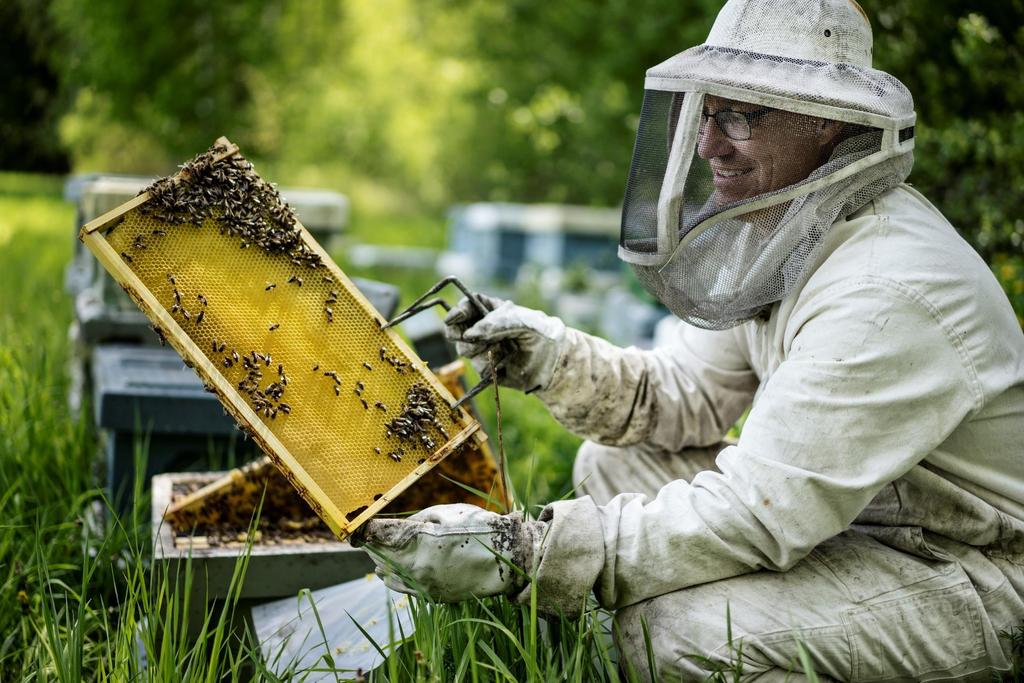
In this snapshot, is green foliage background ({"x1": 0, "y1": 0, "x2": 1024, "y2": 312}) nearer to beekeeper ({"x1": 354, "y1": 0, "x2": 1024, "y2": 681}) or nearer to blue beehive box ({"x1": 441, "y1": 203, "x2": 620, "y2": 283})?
blue beehive box ({"x1": 441, "y1": 203, "x2": 620, "y2": 283})

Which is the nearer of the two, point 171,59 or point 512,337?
point 512,337

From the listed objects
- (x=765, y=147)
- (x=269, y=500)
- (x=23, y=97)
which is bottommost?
(x=23, y=97)

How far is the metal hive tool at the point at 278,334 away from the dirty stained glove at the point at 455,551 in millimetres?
161

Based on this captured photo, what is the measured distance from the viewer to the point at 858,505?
7.36 ft

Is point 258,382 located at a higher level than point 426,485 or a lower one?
higher

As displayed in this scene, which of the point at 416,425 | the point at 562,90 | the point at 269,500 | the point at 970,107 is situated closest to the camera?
the point at 416,425

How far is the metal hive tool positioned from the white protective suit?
530 millimetres

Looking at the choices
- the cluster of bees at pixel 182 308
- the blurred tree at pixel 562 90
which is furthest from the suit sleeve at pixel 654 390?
the blurred tree at pixel 562 90

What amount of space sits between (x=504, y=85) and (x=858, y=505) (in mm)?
15231

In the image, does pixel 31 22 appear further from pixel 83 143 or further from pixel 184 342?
pixel 184 342

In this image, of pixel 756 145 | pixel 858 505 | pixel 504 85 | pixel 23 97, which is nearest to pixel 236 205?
pixel 756 145

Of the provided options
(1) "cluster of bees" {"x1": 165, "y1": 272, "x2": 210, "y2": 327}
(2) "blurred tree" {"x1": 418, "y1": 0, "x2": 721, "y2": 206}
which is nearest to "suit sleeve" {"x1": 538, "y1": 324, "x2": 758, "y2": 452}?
(1) "cluster of bees" {"x1": 165, "y1": 272, "x2": 210, "y2": 327}

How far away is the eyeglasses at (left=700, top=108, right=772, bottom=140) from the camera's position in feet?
8.36

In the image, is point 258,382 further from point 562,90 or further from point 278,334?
point 562,90
